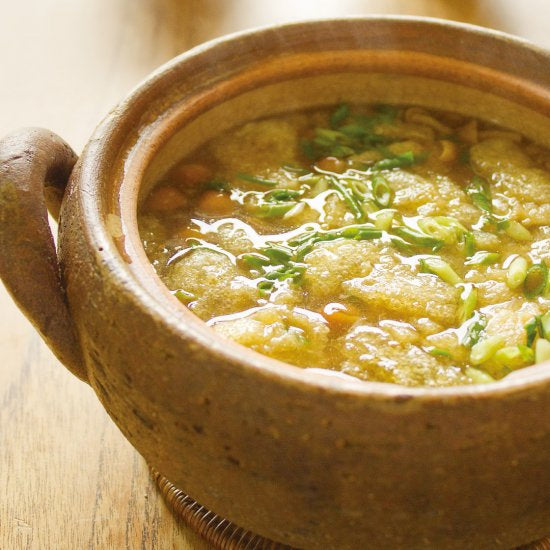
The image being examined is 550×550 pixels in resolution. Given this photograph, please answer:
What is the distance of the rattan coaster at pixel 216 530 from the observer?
166 cm

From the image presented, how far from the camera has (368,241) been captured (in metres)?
1.84

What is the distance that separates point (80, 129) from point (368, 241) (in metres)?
1.60

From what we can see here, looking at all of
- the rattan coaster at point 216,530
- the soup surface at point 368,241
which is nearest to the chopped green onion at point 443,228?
→ the soup surface at point 368,241

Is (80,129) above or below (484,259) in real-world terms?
below

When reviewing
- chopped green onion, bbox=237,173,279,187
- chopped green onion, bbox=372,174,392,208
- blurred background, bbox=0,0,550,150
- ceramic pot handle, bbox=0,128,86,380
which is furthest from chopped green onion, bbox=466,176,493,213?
blurred background, bbox=0,0,550,150

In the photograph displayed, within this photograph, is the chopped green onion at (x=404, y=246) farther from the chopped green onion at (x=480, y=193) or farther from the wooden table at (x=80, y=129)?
the wooden table at (x=80, y=129)

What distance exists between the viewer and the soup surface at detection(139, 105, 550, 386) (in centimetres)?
159

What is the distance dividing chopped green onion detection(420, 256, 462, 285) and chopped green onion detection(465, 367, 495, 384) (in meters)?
0.26

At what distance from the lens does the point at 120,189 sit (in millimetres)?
1625

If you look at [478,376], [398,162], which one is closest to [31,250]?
[478,376]

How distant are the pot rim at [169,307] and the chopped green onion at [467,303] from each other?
0.33 metres

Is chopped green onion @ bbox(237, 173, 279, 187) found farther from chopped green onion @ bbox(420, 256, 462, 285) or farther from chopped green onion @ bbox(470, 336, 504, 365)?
chopped green onion @ bbox(470, 336, 504, 365)

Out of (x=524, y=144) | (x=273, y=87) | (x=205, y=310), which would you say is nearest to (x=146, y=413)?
(x=205, y=310)

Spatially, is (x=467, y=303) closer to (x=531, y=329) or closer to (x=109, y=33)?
(x=531, y=329)
